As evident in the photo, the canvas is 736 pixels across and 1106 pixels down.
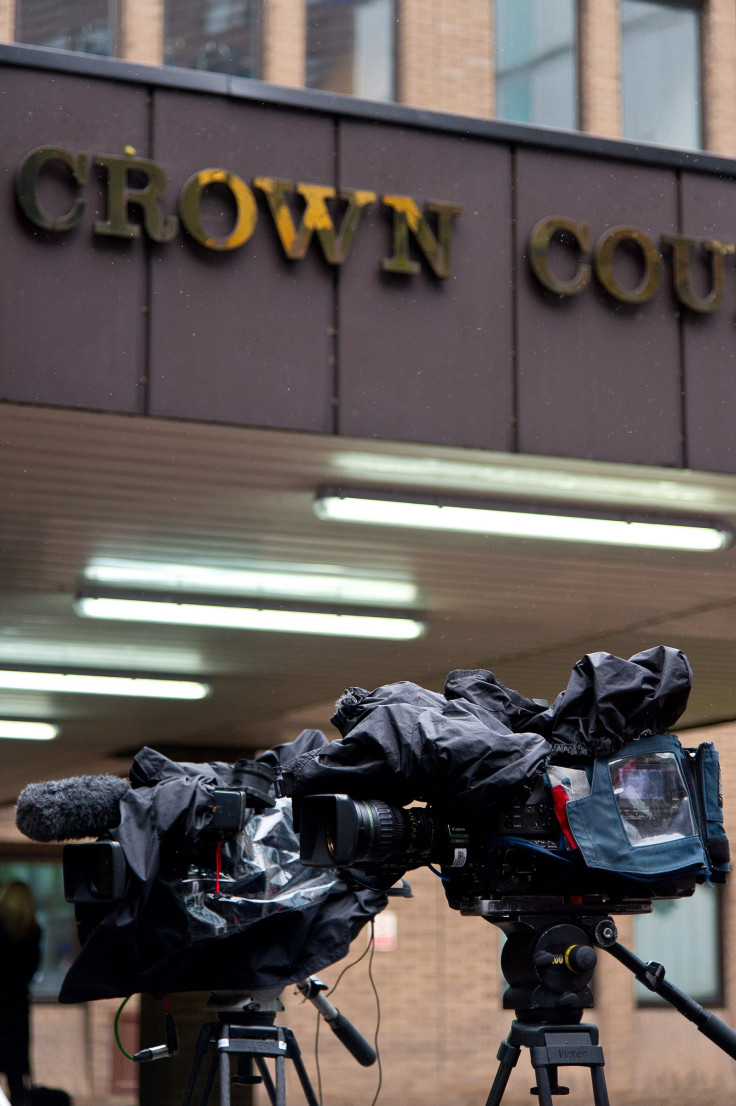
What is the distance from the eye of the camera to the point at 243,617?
32.3 feet

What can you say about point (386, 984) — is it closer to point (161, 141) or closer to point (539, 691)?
point (539, 691)

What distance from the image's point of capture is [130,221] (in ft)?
20.9

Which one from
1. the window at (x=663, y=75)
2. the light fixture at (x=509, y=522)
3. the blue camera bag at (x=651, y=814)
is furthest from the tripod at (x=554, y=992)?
the window at (x=663, y=75)

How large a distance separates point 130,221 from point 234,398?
0.80 meters

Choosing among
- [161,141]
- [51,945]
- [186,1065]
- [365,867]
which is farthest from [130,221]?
[51,945]

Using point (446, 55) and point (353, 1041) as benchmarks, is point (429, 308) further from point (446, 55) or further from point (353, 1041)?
point (446, 55)

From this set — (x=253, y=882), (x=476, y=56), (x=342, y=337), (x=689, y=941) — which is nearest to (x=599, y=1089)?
(x=253, y=882)

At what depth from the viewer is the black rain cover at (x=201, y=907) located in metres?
5.82

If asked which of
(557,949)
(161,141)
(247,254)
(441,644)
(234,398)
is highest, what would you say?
(161,141)

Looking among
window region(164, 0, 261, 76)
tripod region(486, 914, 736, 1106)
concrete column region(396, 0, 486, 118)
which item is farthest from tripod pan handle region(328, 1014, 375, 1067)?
concrete column region(396, 0, 486, 118)

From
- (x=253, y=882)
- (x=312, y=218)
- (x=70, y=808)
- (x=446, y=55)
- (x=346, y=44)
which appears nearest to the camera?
(x=70, y=808)

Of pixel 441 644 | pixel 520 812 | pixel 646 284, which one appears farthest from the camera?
pixel 441 644

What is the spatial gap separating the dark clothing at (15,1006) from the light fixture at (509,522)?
15.3 ft

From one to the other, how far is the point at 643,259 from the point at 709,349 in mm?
506
